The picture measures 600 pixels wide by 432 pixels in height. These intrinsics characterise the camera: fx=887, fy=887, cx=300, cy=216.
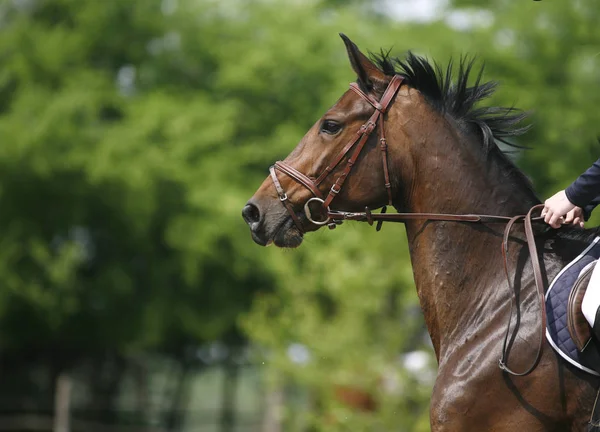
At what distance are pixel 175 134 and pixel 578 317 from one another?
1640 centimetres

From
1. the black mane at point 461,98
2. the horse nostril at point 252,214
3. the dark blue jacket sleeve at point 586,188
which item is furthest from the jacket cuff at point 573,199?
the horse nostril at point 252,214

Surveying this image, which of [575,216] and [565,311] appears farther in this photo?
[575,216]

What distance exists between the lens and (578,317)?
420 cm

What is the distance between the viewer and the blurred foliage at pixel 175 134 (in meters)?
18.6

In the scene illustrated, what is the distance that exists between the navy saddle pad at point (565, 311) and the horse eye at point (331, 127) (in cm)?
141

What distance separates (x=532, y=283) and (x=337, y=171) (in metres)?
1.19

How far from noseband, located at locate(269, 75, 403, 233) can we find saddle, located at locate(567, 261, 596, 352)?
112 cm

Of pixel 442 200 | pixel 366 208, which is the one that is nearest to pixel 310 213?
pixel 366 208

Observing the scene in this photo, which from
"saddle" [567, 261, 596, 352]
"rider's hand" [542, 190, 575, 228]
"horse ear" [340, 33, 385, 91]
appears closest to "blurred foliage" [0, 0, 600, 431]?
"horse ear" [340, 33, 385, 91]

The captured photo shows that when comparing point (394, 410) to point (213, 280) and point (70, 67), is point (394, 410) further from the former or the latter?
point (70, 67)

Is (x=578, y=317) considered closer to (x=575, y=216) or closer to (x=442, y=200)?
(x=575, y=216)

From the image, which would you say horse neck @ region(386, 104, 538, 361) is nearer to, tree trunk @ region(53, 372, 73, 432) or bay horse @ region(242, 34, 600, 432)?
bay horse @ region(242, 34, 600, 432)

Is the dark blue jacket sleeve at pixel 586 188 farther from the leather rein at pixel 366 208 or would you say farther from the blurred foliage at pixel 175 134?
the blurred foliage at pixel 175 134

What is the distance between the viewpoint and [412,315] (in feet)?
46.1
